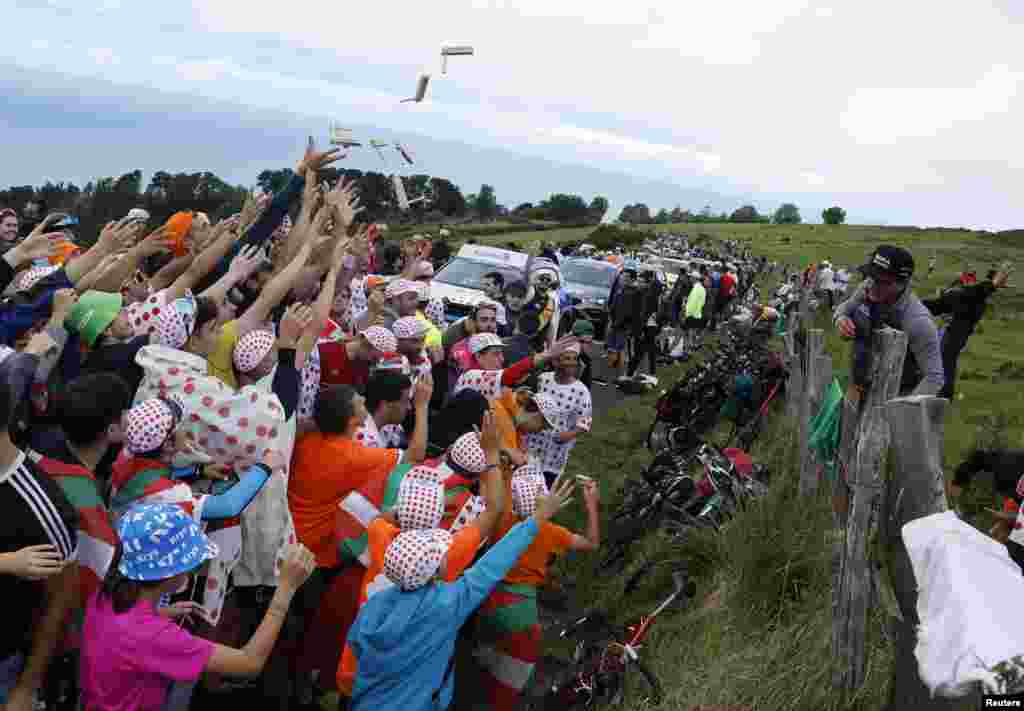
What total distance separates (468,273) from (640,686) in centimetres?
1045

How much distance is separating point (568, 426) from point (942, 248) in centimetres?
5924

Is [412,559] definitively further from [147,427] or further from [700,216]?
[700,216]

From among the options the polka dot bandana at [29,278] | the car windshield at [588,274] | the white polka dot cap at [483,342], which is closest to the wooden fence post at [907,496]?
the white polka dot cap at [483,342]

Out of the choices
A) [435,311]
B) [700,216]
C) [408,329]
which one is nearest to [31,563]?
[408,329]

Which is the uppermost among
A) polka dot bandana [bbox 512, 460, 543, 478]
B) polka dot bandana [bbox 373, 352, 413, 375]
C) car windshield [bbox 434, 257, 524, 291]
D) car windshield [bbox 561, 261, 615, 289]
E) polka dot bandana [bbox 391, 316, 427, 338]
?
polka dot bandana [bbox 391, 316, 427, 338]

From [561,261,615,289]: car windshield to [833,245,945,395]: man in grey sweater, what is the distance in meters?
13.6

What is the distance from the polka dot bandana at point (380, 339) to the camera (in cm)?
519

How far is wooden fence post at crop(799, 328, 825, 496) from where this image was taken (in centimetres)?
569

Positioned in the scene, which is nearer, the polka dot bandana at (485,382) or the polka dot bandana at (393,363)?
the polka dot bandana at (393,363)

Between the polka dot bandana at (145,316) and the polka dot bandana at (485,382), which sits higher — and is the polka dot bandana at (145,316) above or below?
above

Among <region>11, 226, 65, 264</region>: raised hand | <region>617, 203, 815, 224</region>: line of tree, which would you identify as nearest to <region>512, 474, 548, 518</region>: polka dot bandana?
<region>11, 226, 65, 264</region>: raised hand

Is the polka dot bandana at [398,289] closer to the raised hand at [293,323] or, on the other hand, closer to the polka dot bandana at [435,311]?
the polka dot bandana at [435,311]

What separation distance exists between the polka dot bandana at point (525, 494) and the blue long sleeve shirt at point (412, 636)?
0.64 metres

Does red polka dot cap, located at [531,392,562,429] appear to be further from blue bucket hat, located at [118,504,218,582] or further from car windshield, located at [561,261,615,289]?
car windshield, located at [561,261,615,289]
